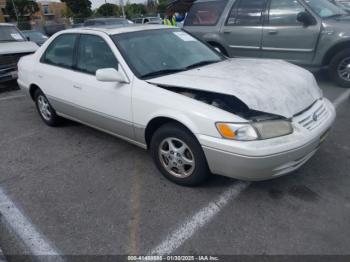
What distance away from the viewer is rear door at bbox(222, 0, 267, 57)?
21.1ft

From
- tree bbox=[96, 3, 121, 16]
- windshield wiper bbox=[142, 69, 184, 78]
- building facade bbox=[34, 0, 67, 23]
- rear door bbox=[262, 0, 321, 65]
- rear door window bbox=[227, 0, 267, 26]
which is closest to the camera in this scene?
windshield wiper bbox=[142, 69, 184, 78]

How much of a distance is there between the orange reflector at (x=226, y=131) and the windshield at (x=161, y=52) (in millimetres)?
1042

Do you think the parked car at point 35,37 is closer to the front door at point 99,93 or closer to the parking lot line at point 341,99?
the front door at point 99,93

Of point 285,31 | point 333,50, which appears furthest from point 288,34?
point 333,50

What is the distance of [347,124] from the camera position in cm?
417

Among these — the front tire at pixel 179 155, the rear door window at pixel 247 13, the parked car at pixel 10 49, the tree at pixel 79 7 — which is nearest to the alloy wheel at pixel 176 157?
the front tire at pixel 179 155

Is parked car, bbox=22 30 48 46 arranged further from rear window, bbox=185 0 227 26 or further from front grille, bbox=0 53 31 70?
rear window, bbox=185 0 227 26

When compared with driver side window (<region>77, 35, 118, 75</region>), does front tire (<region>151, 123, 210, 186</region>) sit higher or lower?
lower

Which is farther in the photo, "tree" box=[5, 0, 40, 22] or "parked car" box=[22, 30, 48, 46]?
"tree" box=[5, 0, 40, 22]

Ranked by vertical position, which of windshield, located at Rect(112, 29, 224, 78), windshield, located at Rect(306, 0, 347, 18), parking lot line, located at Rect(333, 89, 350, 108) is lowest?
parking lot line, located at Rect(333, 89, 350, 108)

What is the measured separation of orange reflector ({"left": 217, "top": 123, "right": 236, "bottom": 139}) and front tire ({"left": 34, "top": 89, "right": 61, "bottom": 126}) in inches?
120

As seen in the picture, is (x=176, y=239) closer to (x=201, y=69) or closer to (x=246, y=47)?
(x=201, y=69)

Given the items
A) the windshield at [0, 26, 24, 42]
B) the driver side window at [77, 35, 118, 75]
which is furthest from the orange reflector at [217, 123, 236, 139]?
the windshield at [0, 26, 24, 42]

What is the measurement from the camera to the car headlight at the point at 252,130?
2391 mm
